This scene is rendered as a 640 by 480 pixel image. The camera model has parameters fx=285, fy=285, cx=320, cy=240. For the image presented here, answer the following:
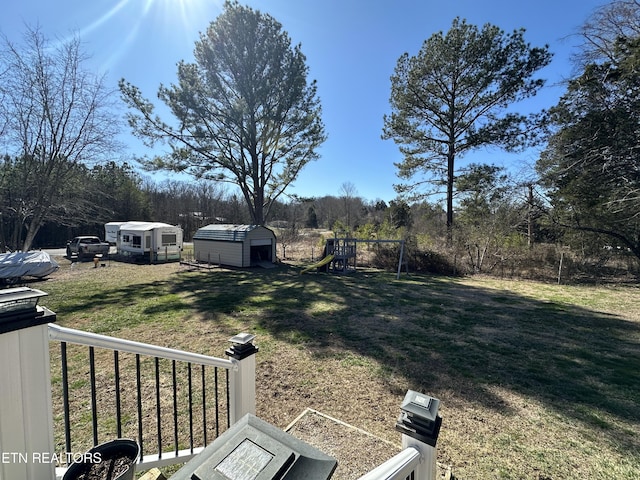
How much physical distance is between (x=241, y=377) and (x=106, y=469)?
1.20 meters

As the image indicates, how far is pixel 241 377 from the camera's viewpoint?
2490 millimetres

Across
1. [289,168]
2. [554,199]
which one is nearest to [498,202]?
[554,199]

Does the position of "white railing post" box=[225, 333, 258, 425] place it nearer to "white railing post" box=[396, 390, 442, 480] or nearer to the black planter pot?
the black planter pot

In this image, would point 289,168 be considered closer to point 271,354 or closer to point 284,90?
point 284,90

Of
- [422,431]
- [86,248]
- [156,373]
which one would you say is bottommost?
[86,248]

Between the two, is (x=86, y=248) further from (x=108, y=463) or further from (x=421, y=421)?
(x=421, y=421)

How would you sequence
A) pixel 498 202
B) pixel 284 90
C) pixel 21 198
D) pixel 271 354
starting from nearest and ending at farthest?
pixel 271 354 → pixel 21 198 → pixel 498 202 → pixel 284 90

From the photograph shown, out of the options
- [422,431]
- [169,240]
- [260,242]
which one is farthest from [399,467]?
[169,240]

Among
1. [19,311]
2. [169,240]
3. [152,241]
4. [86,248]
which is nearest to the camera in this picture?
[19,311]

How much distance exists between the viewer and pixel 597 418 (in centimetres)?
310

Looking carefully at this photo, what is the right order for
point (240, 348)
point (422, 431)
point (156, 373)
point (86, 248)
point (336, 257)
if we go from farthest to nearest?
point (86, 248) → point (336, 257) → point (240, 348) → point (156, 373) → point (422, 431)

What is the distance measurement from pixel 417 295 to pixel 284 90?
36.8 ft

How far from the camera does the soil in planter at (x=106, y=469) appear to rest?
4.23 ft

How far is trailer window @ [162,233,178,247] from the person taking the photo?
16.1 metres
